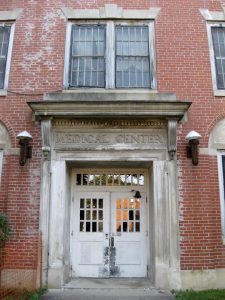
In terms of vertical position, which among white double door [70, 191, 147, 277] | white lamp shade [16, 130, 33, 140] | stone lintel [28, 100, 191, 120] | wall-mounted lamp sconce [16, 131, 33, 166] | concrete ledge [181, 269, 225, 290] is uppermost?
stone lintel [28, 100, 191, 120]

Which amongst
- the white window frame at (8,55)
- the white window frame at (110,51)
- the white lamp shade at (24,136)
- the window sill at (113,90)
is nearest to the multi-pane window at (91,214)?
the white lamp shade at (24,136)

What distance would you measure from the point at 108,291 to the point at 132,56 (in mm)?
5841

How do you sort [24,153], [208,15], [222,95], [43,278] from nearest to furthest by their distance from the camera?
[43,278]
[24,153]
[222,95]
[208,15]

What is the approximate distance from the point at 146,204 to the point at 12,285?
3742 millimetres

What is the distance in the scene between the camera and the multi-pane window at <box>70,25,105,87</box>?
28.7 ft

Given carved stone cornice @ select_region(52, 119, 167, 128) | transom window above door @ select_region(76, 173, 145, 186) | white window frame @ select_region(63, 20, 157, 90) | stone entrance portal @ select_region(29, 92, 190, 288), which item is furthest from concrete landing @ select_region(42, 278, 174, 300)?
white window frame @ select_region(63, 20, 157, 90)

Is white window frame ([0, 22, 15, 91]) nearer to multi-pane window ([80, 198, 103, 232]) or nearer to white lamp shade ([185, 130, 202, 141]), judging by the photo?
multi-pane window ([80, 198, 103, 232])

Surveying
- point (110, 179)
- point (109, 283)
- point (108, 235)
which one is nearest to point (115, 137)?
point (110, 179)

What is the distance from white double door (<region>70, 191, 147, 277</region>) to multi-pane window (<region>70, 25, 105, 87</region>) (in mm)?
2960

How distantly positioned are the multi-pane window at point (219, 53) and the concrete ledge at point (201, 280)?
4616mm

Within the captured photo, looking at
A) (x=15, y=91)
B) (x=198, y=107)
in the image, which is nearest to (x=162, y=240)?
(x=198, y=107)

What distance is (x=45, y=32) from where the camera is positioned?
8992mm

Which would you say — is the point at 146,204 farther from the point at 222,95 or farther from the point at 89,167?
the point at 222,95

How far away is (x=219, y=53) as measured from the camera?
29.5 feet
